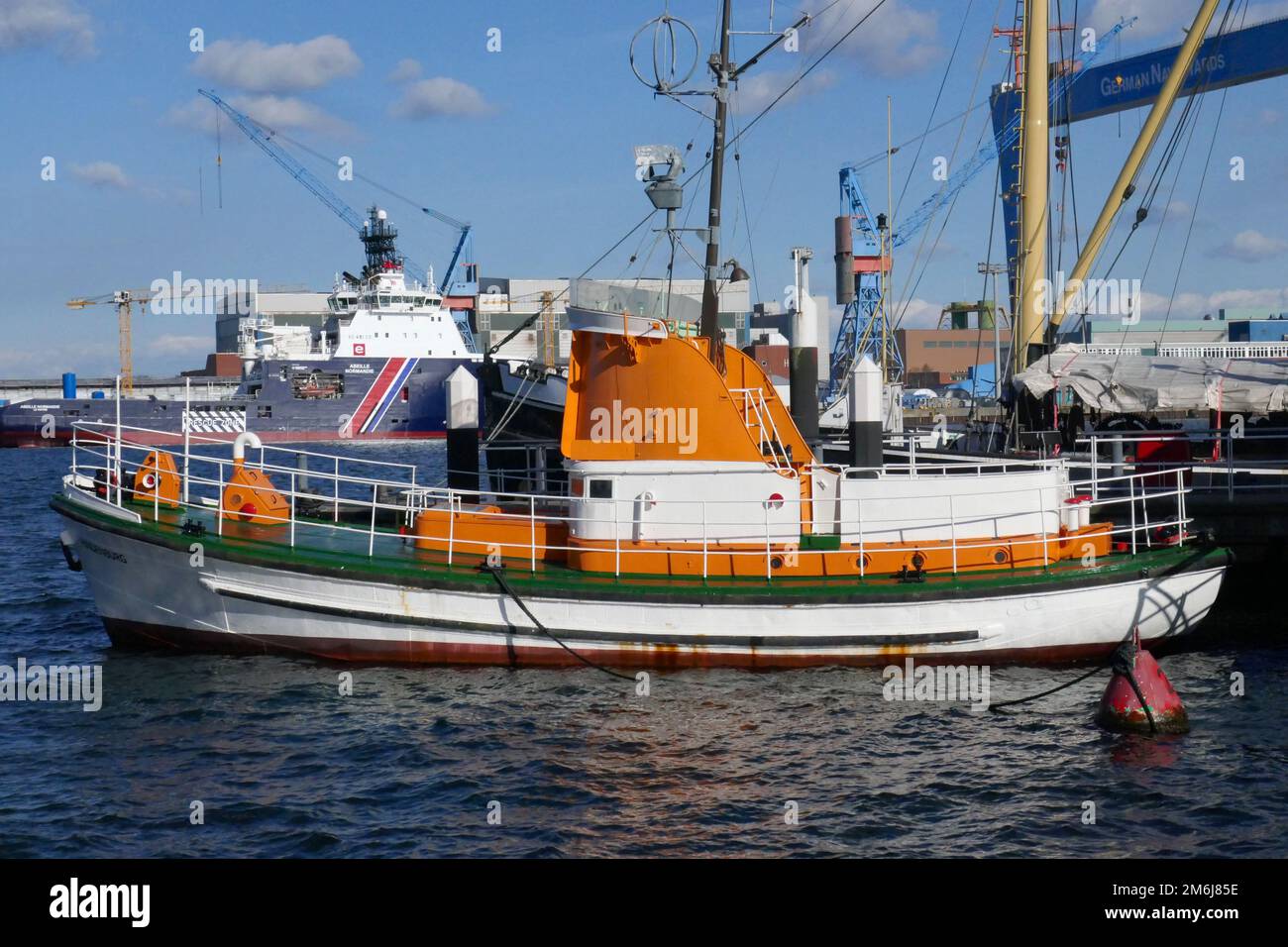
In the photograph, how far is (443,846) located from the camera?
34.6ft

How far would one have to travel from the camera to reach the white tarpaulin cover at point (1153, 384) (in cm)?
2678

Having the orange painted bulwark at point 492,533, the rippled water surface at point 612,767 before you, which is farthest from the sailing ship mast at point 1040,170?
the orange painted bulwark at point 492,533

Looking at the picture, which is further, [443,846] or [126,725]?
[126,725]

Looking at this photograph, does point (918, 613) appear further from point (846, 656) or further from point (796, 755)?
point (796, 755)

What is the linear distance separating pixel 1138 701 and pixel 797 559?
466cm

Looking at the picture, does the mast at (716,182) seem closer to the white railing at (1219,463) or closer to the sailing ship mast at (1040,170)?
the white railing at (1219,463)

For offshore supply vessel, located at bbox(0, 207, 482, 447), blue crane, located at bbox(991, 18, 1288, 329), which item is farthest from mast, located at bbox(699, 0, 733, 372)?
offshore supply vessel, located at bbox(0, 207, 482, 447)

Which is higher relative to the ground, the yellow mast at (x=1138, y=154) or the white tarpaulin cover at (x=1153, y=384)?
the yellow mast at (x=1138, y=154)

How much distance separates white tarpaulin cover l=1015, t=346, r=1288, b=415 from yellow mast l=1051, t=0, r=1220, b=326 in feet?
6.06

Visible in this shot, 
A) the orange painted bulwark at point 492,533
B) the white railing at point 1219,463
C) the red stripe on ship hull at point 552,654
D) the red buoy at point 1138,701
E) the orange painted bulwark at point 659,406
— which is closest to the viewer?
the red buoy at point 1138,701

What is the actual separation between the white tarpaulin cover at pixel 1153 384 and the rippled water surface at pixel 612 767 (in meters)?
11.1

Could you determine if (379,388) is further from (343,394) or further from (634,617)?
(634,617)
